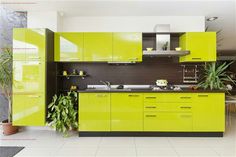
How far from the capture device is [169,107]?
161 inches

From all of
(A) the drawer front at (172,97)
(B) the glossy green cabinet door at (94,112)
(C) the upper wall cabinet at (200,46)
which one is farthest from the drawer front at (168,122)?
(C) the upper wall cabinet at (200,46)

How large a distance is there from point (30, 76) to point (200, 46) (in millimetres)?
3532

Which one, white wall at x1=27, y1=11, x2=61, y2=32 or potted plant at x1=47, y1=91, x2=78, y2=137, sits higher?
white wall at x1=27, y1=11, x2=61, y2=32

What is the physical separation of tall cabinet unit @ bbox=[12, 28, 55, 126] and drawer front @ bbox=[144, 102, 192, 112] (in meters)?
2.04

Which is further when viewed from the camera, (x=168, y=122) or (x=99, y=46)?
(x=99, y=46)

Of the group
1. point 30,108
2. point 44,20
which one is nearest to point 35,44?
point 44,20

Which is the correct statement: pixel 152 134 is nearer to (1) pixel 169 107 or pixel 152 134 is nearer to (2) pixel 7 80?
(1) pixel 169 107

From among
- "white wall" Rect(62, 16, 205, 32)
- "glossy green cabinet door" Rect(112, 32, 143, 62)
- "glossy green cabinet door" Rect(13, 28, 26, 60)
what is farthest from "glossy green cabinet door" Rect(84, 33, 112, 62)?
"glossy green cabinet door" Rect(13, 28, 26, 60)

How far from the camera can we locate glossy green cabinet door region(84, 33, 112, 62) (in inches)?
176

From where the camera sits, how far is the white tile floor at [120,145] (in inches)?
130

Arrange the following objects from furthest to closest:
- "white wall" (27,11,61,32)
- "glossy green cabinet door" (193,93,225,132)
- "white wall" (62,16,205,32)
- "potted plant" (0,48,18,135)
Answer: "white wall" (62,16,205,32) < "white wall" (27,11,61,32) < "potted plant" (0,48,18,135) < "glossy green cabinet door" (193,93,225,132)

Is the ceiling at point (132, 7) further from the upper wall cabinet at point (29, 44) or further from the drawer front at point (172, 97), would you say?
the drawer front at point (172, 97)

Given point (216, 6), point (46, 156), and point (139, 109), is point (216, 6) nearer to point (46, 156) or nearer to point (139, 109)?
point (139, 109)

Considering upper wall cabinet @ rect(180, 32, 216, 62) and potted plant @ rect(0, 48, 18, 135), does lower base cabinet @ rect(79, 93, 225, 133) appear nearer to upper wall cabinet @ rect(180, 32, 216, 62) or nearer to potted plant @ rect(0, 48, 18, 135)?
upper wall cabinet @ rect(180, 32, 216, 62)
